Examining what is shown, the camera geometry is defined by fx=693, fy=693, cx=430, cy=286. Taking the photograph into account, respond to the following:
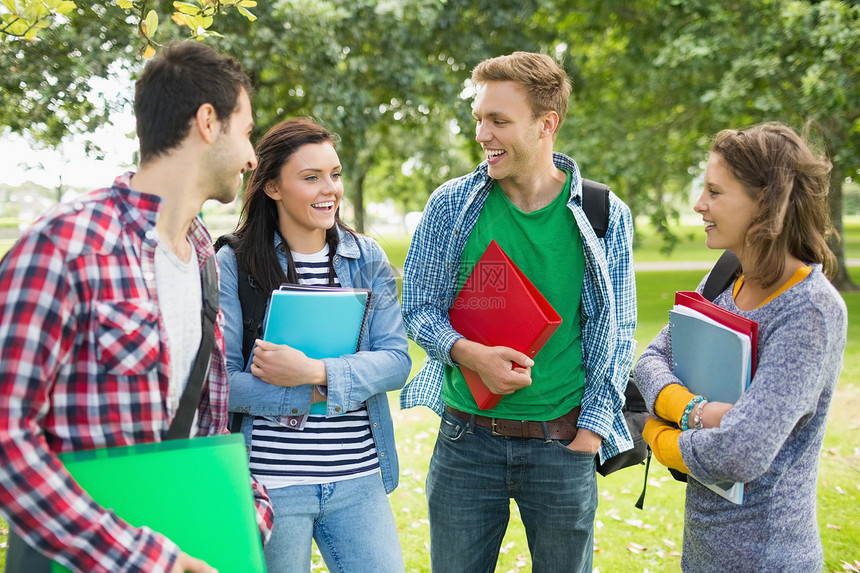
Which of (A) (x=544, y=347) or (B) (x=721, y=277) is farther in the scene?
(A) (x=544, y=347)

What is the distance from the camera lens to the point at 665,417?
2.12 m

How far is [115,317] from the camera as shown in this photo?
4.55ft

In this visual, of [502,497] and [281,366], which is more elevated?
[281,366]

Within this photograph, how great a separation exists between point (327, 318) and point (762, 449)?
1.29 m

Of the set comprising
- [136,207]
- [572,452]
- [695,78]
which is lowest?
[572,452]

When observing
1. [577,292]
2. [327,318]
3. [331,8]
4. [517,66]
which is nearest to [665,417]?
[577,292]

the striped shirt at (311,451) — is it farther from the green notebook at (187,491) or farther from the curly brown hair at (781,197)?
the curly brown hair at (781,197)

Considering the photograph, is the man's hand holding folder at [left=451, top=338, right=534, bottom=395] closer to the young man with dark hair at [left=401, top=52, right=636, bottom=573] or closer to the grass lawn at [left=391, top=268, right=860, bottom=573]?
the young man with dark hair at [left=401, top=52, right=636, bottom=573]

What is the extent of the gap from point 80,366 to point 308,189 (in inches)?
43.9

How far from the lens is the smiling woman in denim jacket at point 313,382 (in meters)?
2.17

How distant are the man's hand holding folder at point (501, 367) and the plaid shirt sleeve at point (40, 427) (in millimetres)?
1301

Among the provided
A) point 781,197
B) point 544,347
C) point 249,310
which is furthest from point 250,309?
point 781,197

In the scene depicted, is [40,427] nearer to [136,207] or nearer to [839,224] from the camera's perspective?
[136,207]

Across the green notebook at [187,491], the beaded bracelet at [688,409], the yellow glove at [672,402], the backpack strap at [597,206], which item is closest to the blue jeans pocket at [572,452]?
the yellow glove at [672,402]
